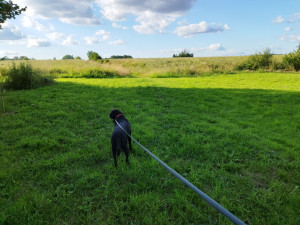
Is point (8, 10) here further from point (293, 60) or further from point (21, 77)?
point (293, 60)

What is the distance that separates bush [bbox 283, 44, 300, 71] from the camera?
59.2ft

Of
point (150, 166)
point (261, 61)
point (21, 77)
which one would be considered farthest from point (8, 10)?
point (261, 61)

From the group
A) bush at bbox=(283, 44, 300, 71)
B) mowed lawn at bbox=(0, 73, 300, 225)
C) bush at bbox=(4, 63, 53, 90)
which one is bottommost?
mowed lawn at bbox=(0, 73, 300, 225)

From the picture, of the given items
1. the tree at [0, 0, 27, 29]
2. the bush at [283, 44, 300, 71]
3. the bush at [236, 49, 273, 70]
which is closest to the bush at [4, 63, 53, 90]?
the tree at [0, 0, 27, 29]

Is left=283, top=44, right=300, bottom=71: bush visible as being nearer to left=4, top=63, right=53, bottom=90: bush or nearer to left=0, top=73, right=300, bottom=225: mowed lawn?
left=0, top=73, right=300, bottom=225: mowed lawn

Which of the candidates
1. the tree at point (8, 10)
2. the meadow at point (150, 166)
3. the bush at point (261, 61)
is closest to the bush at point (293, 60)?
the bush at point (261, 61)

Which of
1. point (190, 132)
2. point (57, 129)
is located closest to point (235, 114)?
point (190, 132)

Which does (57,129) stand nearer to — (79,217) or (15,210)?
(15,210)

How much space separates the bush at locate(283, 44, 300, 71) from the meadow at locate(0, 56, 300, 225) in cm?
1665

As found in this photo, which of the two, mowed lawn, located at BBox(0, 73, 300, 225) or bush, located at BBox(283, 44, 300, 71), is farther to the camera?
bush, located at BBox(283, 44, 300, 71)

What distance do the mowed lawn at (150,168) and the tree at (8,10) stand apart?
3.28 m

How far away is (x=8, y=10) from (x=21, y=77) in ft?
15.2

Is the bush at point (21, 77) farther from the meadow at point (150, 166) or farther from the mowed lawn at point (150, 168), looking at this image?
the mowed lawn at point (150, 168)

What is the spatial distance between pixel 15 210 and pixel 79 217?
87 cm
